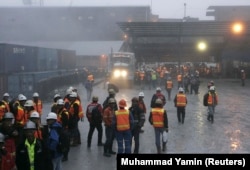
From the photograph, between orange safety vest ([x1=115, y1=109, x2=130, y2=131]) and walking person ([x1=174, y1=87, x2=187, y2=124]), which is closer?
orange safety vest ([x1=115, y1=109, x2=130, y2=131])

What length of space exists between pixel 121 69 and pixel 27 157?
106 ft

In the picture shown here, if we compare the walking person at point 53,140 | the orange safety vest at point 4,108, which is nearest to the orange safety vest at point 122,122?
the walking person at point 53,140

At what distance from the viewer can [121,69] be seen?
39.1 metres

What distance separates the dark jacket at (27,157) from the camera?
6898mm

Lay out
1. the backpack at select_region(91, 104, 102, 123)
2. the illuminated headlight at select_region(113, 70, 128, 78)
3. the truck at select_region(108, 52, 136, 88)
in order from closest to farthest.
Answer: the backpack at select_region(91, 104, 102, 123) → the truck at select_region(108, 52, 136, 88) → the illuminated headlight at select_region(113, 70, 128, 78)

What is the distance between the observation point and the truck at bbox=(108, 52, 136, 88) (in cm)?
3800

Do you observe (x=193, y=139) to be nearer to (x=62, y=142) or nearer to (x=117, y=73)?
(x=62, y=142)

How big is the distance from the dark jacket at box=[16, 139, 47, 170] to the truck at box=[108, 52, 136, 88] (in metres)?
30.6

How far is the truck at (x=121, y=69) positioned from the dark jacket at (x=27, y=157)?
1206 inches

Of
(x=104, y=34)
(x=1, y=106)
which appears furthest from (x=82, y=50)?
(x=1, y=106)

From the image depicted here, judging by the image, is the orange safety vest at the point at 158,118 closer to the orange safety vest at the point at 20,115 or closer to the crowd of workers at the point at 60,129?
the crowd of workers at the point at 60,129

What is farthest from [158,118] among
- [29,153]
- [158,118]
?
[29,153]

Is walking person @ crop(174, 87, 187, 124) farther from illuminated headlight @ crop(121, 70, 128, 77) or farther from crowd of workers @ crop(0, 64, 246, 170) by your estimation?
Answer: illuminated headlight @ crop(121, 70, 128, 77)

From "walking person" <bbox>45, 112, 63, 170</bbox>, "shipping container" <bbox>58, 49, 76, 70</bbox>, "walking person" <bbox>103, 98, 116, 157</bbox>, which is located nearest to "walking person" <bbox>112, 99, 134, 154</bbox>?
"walking person" <bbox>103, 98, 116, 157</bbox>
